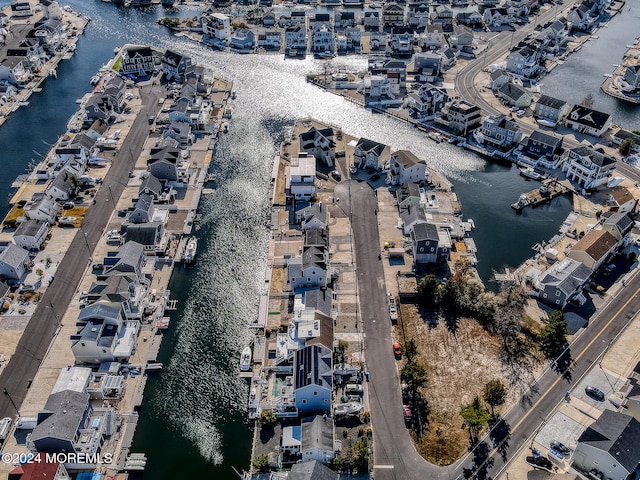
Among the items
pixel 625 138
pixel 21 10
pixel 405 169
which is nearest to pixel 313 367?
pixel 405 169

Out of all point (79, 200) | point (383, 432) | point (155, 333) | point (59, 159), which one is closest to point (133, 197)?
point (79, 200)

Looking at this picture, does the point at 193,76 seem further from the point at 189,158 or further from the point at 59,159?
the point at 59,159

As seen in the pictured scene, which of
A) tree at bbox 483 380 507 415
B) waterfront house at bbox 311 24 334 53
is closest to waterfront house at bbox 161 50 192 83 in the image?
waterfront house at bbox 311 24 334 53

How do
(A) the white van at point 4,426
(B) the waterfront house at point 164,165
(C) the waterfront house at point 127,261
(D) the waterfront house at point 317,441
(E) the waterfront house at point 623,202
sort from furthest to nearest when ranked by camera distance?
1. (B) the waterfront house at point 164,165
2. (E) the waterfront house at point 623,202
3. (C) the waterfront house at point 127,261
4. (A) the white van at point 4,426
5. (D) the waterfront house at point 317,441

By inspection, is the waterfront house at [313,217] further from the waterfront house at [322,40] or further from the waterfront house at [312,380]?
the waterfront house at [322,40]

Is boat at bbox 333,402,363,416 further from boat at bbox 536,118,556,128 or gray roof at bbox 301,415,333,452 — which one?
boat at bbox 536,118,556,128

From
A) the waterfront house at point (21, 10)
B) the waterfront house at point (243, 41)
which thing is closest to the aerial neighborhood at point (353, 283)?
the waterfront house at point (243, 41)
